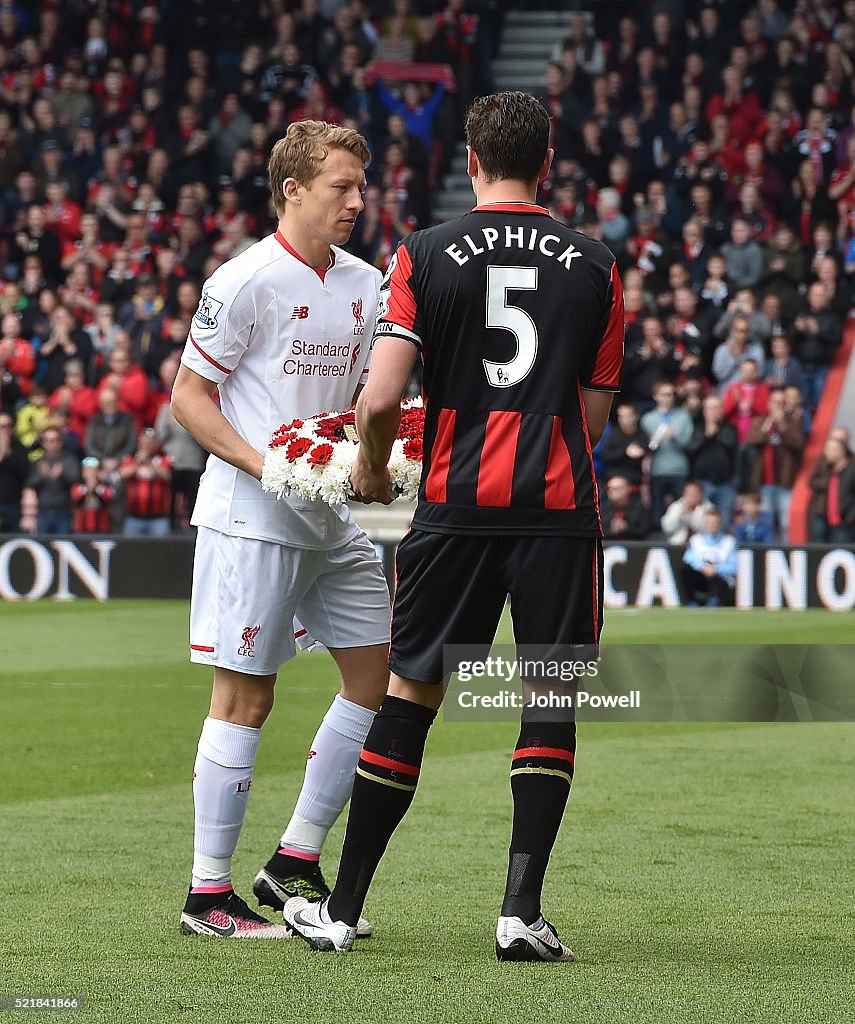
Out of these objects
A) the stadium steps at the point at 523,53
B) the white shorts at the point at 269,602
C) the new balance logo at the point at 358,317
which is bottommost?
the white shorts at the point at 269,602

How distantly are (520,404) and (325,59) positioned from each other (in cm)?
1937

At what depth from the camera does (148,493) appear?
56.3ft

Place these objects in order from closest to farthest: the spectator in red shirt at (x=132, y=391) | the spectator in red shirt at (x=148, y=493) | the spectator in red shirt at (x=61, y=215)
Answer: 1. the spectator in red shirt at (x=148, y=493)
2. the spectator in red shirt at (x=132, y=391)
3. the spectator in red shirt at (x=61, y=215)

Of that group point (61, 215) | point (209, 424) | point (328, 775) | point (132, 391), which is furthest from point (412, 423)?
point (61, 215)

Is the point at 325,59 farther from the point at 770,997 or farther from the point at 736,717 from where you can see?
the point at 770,997

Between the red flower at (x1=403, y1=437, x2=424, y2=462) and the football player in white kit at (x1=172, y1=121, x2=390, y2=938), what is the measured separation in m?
0.35

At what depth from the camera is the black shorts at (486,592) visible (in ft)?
13.6

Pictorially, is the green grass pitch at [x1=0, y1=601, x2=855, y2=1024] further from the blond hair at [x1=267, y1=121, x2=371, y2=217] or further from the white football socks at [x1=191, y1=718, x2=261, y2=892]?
the blond hair at [x1=267, y1=121, x2=371, y2=217]

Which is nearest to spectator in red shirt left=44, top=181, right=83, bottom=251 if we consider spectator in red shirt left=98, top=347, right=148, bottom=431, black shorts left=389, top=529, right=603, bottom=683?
spectator in red shirt left=98, top=347, right=148, bottom=431

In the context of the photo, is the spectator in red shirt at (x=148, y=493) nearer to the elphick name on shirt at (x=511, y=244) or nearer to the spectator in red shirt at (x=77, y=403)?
the spectator in red shirt at (x=77, y=403)

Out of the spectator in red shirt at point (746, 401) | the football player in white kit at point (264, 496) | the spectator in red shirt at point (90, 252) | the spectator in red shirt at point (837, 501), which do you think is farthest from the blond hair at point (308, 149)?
the spectator in red shirt at point (90, 252)

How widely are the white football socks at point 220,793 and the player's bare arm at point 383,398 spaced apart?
0.94m

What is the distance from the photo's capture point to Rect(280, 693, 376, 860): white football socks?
Answer: 15.8 feet

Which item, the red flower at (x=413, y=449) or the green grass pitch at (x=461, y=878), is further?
the red flower at (x=413, y=449)
